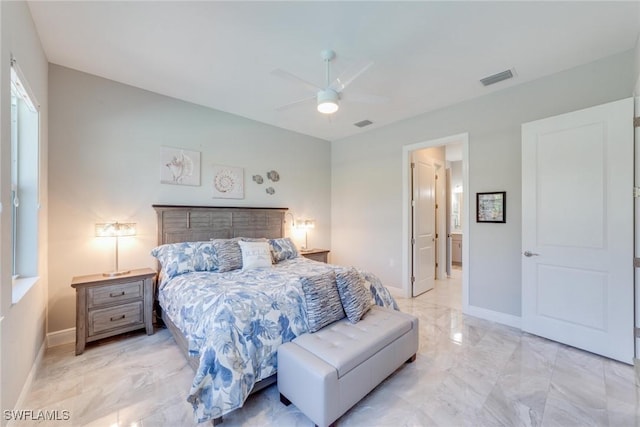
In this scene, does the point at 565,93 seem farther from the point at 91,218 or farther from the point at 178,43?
the point at 91,218

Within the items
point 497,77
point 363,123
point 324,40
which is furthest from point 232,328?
point 363,123

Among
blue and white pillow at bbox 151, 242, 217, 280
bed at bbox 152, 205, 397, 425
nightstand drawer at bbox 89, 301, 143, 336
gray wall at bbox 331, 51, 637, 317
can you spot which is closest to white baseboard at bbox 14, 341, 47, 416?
nightstand drawer at bbox 89, 301, 143, 336

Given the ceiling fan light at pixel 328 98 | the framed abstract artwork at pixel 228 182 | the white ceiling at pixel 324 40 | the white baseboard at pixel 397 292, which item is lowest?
the white baseboard at pixel 397 292

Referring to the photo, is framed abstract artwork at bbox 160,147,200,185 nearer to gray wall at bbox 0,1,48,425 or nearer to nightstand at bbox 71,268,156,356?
gray wall at bbox 0,1,48,425

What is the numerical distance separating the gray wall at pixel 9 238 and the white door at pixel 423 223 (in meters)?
4.43

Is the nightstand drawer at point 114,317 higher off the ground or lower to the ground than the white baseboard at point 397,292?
higher

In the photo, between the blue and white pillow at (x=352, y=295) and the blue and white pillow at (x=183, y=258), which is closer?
the blue and white pillow at (x=352, y=295)

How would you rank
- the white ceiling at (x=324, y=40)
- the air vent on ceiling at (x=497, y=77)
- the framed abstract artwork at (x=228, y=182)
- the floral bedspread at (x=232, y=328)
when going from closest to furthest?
the floral bedspread at (x=232, y=328)
the white ceiling at (x=324, y=40)
the air vent on ceiling at (x=497, y=77)
the framed abstract artwork at (x=228, y=182)

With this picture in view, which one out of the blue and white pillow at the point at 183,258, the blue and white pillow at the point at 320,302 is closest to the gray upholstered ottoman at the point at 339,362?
the blue and white pillow at the point at 320,302

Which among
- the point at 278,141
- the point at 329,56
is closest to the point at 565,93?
the point at 329,56

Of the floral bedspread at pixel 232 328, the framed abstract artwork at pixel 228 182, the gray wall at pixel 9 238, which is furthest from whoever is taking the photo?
the framed abstract artwork at pixel 228 182

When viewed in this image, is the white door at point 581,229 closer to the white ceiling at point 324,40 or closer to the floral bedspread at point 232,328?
the white ceiling at point 324,40

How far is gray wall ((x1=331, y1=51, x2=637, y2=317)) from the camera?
9.37ft

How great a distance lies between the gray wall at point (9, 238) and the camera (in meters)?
1.58
